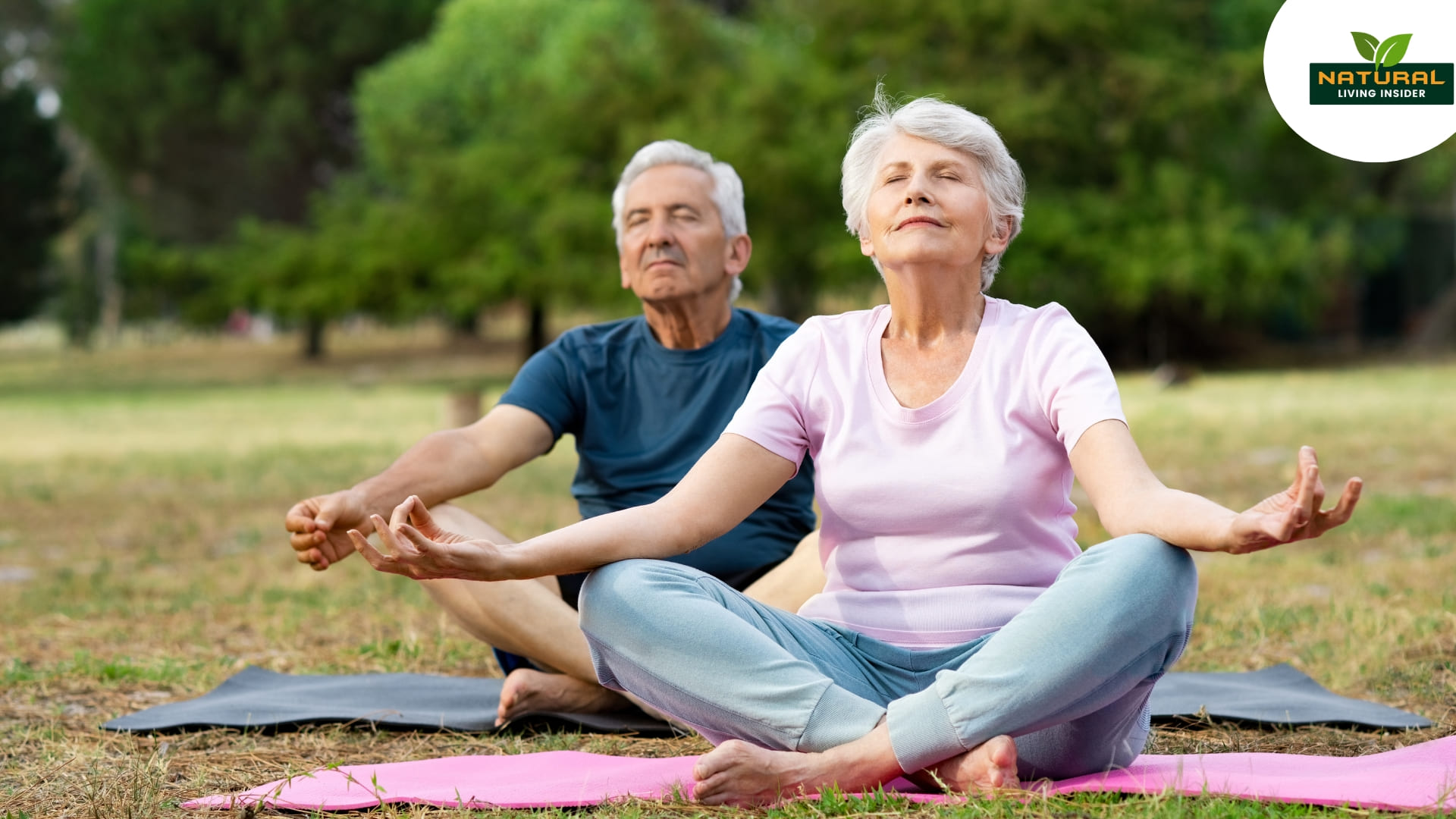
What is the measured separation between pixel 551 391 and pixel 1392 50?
7737 mm

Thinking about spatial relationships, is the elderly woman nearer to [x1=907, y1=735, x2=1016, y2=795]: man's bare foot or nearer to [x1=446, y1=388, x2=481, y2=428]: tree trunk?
[x1=907, y1=735, x2=1016, y2=795]: man's bare foot

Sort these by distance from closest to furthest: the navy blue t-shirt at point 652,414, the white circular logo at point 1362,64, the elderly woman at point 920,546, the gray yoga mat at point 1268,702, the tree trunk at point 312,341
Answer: the elderly woman at point 920,546 < the gray yoga mat at point 1268,702 < the navy blue t-shirt at point 652,414 < the white circular logo at point 1362,64 < the tree trunk at point 312,341

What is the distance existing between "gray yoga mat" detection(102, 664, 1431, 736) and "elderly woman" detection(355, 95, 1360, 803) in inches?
38.5

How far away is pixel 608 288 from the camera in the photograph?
909 inches

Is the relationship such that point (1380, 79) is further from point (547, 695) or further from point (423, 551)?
point (423, 551)

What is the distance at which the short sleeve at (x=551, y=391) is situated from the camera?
4.05m

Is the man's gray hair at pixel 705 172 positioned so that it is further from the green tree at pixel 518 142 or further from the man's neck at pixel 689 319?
the green tree at pixel 518 142

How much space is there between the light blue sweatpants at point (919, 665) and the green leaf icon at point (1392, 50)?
7672 mm

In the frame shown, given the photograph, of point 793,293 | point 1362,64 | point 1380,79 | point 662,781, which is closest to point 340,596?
point 662,781

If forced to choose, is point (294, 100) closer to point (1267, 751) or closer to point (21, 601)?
point (21, 601)

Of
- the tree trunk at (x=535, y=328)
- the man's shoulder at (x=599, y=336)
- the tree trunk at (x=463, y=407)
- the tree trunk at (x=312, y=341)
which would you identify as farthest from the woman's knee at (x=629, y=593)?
the tree trunk at (x=312, y=341)

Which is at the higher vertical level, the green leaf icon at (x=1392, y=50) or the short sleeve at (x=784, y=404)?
the green leaf icon at (x=1392, y=50)

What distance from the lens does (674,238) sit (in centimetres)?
425

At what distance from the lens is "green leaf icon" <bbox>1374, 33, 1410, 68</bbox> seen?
933 cm
